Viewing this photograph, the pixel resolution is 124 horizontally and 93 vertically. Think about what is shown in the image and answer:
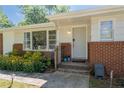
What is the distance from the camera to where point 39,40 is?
43.1ft

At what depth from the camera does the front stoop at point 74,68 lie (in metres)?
8.71

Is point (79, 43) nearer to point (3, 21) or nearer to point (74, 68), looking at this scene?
point (74, 68)

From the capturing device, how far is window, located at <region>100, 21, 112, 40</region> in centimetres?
824

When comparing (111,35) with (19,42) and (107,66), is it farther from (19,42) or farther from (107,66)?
(19,42)

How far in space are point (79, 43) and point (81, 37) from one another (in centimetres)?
42

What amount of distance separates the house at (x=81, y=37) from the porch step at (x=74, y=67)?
0.42 m

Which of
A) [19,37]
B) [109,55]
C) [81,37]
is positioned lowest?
[109,55]

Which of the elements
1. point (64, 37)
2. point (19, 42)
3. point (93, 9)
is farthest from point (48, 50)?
point (93, 9)

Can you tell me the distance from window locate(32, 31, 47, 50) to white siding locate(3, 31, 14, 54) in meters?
2.47

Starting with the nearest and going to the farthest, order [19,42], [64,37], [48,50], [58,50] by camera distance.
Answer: [58,50], [64,37], [48,50], [19,42]

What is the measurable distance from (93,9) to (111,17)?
1026mm

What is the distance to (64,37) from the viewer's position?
11.5 m

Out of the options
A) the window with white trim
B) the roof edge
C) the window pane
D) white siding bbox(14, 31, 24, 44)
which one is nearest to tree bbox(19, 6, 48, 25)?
white siding bbox(14, 31, 24, 44)

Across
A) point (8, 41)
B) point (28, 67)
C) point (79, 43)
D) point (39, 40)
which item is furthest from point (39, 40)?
point (28, 67)
